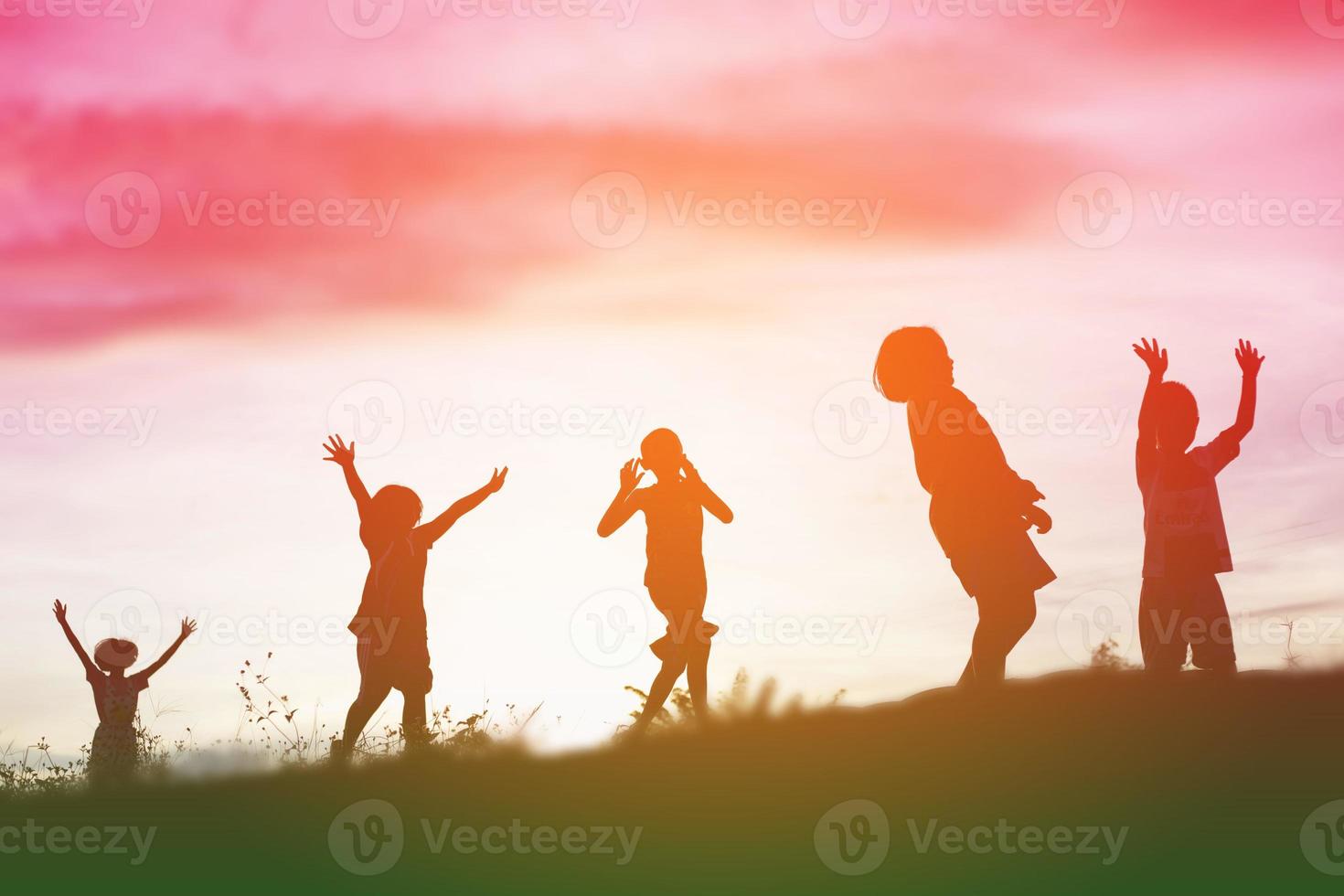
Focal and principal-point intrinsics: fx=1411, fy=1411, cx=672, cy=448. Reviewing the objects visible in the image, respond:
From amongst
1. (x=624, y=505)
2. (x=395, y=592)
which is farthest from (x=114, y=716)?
(x=624, y=505)

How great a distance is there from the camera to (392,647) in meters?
12.5

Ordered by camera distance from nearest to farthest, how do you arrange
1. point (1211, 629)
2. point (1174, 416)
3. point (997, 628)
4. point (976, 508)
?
point (997, 628) → point (976, 508) → point (1211, 629) → point (1174, 416)

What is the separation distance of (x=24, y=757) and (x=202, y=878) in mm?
5375

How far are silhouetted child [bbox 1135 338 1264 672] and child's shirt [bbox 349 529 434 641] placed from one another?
6261 millimetres

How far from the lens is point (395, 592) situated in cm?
1267

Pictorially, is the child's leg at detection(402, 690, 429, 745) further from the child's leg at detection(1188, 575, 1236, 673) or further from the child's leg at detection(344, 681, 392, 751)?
the child's leg at detection(1188, 575, 1236, 673)

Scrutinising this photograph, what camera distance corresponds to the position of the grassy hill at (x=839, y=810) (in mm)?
8555

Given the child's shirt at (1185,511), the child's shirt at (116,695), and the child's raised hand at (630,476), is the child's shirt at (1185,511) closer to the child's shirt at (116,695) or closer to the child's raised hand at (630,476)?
the child's raised hand at (630,476)

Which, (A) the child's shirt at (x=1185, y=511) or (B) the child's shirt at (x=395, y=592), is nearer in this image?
(A) the child's shirt at (x=1185, y=511)

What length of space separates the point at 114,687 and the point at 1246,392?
11423 millimetres

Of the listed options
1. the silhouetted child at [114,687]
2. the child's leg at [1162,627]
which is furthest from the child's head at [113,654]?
the child's leg at [1162,627]

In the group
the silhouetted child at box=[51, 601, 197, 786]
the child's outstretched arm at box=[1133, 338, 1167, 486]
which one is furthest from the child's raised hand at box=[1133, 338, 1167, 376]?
the silhouetted child at box=[51, 601, 197, 786]

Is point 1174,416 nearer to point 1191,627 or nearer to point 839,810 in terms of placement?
point 1191,627

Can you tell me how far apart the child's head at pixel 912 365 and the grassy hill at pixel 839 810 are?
7.59 feet
